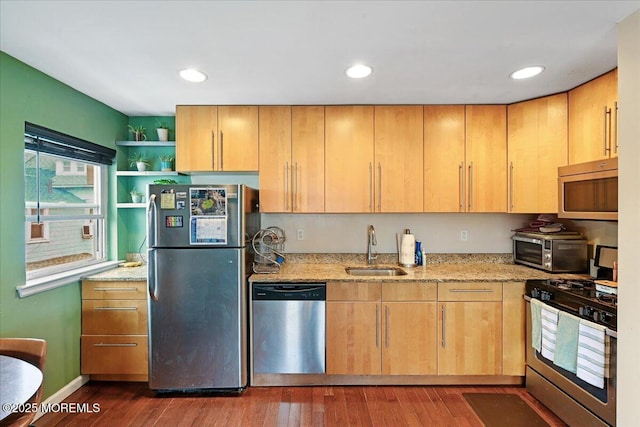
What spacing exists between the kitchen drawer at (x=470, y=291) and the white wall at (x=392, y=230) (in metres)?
0.67

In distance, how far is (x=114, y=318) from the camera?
8.32ft

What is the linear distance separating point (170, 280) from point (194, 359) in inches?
24.3

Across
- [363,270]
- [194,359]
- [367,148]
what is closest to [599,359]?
[363,270]

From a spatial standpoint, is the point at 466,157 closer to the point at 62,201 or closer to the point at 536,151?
the point at 536,151

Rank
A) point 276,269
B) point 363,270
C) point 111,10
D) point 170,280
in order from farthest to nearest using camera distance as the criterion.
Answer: point 363,270
point 276,269
point 170,280
point 111,10

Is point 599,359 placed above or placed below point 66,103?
below

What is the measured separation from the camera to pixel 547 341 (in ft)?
7.11

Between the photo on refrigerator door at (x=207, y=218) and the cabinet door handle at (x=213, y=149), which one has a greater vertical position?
the cabinet door handle at (x=213, y=149)

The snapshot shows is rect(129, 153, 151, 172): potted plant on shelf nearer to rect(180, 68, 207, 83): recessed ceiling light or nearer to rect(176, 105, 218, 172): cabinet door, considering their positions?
rect(176, 105, 218, 172): cabinet door

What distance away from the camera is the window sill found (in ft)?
6.76

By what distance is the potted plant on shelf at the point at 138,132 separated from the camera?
307 centimetres

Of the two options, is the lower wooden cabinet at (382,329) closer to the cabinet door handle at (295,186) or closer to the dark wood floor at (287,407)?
the dark wood floor at (287,407)

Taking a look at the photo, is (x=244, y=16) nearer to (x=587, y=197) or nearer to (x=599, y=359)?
(x=587, y=197)

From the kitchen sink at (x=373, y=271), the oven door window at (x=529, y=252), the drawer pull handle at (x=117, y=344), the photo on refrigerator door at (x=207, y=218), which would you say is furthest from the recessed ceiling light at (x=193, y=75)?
the oven door window at (x=529, y=252)
